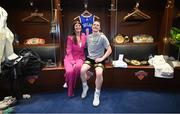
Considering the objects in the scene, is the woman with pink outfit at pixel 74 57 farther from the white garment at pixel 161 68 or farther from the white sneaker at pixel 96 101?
the white garment at pixel 161 68

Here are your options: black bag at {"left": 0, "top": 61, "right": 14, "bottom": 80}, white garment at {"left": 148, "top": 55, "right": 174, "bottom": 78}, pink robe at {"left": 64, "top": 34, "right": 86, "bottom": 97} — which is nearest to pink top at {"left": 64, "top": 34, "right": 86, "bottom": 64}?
pink robe at {"left": 64, "top": 34, "right": 86, "bottom": 97}

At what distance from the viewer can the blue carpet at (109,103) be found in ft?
7.69

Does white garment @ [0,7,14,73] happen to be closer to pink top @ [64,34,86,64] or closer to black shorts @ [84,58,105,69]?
pink top @ [64,34,86,64]

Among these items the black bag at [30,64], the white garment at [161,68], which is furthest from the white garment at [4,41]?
the white garment at [161,68]

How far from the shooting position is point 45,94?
2777 millimetres

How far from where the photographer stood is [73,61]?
9.07 feet

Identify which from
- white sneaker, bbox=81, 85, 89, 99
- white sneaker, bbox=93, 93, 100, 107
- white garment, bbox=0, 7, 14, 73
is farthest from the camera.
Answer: white sneaker, bbox=81, 85, 89, 99

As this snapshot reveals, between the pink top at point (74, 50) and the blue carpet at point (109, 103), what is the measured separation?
480 mm

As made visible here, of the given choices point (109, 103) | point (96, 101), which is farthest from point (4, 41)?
point (109, 103)

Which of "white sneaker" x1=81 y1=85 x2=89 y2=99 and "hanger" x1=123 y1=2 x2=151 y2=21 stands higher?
"hanger" x1=123 y1=2 x2=151 y2=21

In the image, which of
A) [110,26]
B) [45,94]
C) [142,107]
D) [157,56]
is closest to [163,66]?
[157,56]

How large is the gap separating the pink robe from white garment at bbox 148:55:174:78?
1.03 m

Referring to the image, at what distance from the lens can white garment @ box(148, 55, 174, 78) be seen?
106 inches

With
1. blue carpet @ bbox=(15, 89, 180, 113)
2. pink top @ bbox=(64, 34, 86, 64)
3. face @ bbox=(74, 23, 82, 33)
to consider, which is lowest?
blue carpet @ bbox=(15, 89, 180, 113)
